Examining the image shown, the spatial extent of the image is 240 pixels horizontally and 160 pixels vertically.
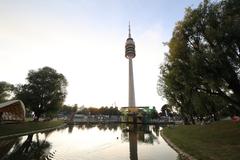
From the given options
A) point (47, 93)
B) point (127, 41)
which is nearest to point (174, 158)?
point (47, 93)

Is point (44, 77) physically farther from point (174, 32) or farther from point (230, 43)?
point (230, 43)

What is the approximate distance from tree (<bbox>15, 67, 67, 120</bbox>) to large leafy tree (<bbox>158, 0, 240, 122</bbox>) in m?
47.7

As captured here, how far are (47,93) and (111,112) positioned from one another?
3781 inches

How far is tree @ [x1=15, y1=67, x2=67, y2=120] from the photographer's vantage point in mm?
64812

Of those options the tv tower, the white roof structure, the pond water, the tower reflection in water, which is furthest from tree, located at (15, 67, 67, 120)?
the tv tower

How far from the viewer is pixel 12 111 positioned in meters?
51.5

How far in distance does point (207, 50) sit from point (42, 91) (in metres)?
53.8

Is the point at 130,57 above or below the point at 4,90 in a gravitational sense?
above

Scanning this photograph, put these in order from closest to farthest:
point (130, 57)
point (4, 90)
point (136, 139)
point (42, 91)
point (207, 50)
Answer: point (207, 50) < point (136, 139) < point (42, 91) < point (4, 90) < point (130, 57)

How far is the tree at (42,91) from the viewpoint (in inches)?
2552

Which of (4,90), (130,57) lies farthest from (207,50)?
(130,57)

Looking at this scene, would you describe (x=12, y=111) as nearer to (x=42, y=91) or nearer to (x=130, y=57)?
(x=42, y=91)

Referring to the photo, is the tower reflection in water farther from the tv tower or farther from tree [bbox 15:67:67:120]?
the tv tower

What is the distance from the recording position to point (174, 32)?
27500 millimetres
